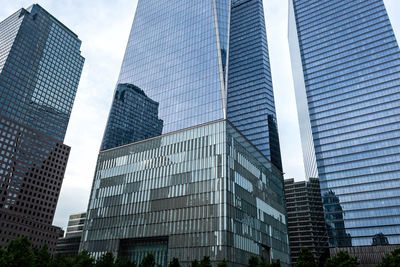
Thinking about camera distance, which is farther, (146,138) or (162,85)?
(162,85)

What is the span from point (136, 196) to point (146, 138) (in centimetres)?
1696

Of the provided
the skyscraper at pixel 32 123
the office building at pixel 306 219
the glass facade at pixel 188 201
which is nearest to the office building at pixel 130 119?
the glass facade at pixel 188 201

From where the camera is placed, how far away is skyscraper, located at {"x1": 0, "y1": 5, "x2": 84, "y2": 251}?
498 feet

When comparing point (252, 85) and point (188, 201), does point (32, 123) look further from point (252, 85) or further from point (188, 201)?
point (188, 201)

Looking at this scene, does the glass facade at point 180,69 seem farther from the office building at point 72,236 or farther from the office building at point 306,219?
the office building at point 72,236

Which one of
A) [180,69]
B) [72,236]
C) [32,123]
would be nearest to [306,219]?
[180,69]

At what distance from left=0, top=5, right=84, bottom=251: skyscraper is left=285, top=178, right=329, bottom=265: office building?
414 ft

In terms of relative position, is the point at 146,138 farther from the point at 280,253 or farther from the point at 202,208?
the point at 280,253

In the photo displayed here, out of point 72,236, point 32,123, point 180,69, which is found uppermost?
point 32,123

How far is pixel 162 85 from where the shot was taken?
96125mm

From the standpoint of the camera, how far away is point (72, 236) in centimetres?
18512

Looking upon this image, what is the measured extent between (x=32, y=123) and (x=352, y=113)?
546ft

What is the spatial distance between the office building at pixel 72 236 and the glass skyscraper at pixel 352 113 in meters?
135

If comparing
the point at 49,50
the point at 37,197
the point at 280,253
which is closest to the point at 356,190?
the point at 280,253
